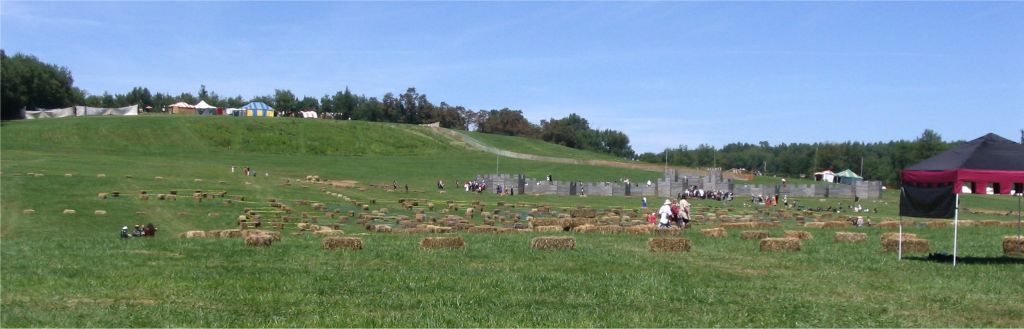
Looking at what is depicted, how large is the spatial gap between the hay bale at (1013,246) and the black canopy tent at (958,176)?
10.6ft

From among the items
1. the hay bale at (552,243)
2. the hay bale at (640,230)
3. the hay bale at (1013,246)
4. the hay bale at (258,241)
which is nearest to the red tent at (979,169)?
the hay bale at (1013,246)

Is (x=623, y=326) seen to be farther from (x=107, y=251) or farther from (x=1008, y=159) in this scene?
(x=107, y=251)

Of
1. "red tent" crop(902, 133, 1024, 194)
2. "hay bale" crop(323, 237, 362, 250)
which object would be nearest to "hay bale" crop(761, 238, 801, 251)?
"red tent" crop(902, 133, 1024, 194)

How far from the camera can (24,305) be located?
1305 centimetres

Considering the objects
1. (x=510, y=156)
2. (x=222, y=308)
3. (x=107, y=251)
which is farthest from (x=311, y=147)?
(x=222, y=308)

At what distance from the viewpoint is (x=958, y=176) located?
18750 millimetres

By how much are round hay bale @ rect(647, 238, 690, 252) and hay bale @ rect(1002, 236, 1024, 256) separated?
286 inches

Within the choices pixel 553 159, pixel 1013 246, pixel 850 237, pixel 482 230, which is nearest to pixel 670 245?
pixel 850 237

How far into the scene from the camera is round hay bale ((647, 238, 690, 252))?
22109mm

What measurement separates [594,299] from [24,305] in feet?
25.6

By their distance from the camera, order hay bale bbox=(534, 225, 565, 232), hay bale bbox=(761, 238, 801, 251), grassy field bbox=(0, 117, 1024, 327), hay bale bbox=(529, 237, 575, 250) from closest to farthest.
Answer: grassy field bbox=(0, 117, 1024, 327) < hay bale bbox=(529, 237, 575, 250) < hay bale bbox=(761, 238, 801, 251) < hay bale bbox=(534, 225, 565, 232)

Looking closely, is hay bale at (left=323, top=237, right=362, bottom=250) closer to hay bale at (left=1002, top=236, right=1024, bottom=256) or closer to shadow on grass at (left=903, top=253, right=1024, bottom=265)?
shadow on grass at (left=903, top=253, right=1024, bottom=265)

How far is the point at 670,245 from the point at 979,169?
21.8ft

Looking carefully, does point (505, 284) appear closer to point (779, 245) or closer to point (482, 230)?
point (779, 245)
